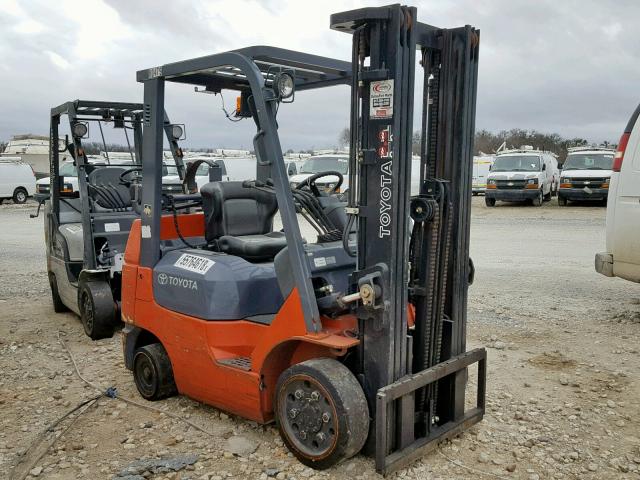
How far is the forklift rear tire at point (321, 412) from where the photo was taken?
3744 millimetres

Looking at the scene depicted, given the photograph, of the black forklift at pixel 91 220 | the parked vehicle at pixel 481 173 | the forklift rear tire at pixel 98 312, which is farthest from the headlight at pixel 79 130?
the parked vehicle at pixel 481 173

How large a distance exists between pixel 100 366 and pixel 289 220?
329 centimetres

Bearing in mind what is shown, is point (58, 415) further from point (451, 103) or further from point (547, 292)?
point (547, 292)

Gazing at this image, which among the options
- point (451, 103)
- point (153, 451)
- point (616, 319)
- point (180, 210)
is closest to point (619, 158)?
point (616, 319)

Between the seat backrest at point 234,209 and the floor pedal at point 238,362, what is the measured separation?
1.05 meters

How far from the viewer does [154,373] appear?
5082 millimetres

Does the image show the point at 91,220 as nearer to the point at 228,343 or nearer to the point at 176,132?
the point at 176,132

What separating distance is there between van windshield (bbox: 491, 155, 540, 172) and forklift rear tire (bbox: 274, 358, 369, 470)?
20864 millimetres

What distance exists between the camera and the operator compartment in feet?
14.9

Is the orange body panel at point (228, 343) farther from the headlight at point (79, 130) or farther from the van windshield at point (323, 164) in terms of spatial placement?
the van windshield at point (323, 164)

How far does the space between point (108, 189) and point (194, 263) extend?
423 cm

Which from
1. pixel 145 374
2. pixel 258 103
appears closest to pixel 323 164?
pixel 145 374

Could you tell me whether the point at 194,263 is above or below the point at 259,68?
below

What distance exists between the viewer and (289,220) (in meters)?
3.97
